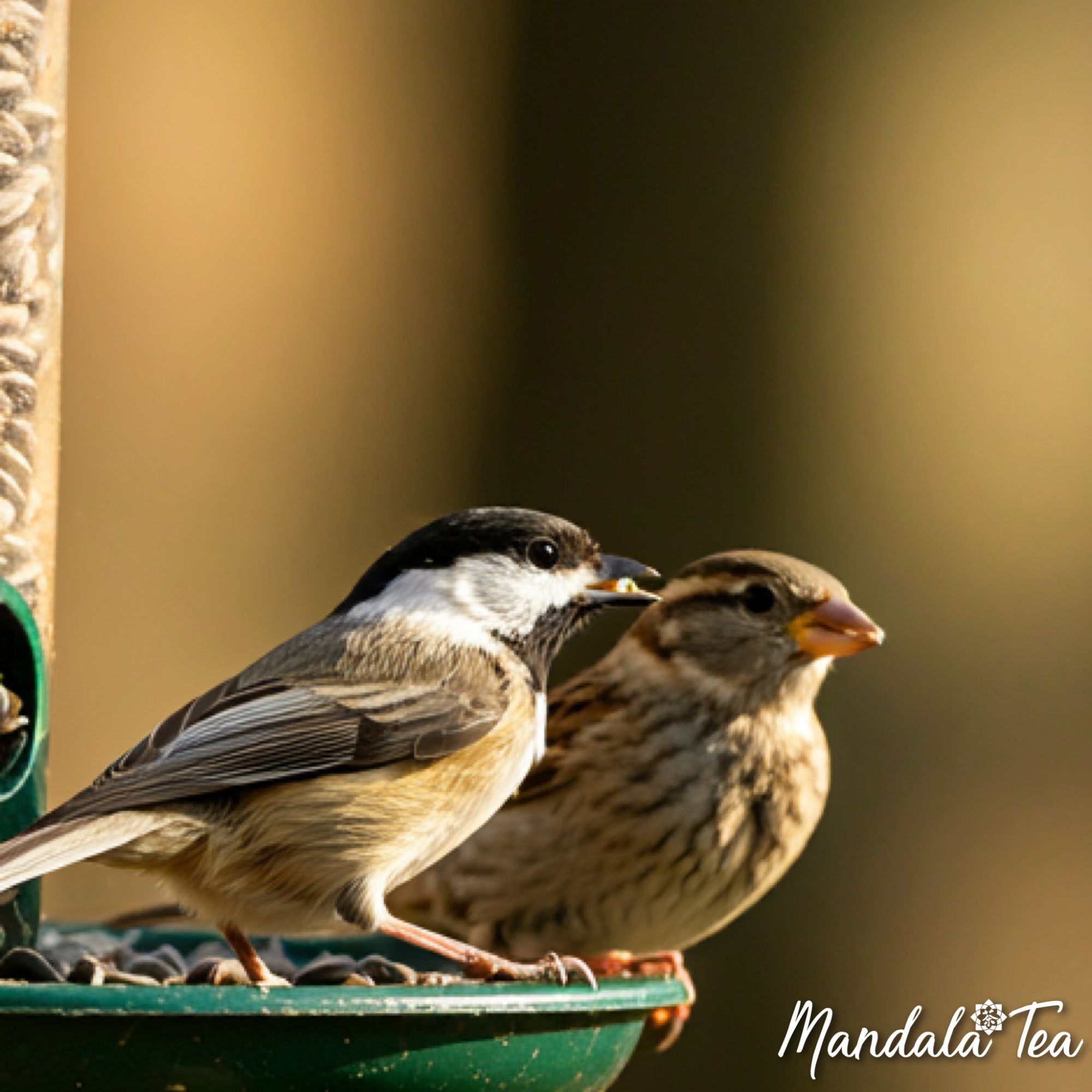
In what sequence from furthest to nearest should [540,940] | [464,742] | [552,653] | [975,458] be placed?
[975,458] < [540,940] < [552,653] < [464,742]

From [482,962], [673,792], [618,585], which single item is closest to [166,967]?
[482,962]

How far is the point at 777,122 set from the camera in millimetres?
6199

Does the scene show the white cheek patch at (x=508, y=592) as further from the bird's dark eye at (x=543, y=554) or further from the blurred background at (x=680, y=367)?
the blurred background at (x=680, y=367)

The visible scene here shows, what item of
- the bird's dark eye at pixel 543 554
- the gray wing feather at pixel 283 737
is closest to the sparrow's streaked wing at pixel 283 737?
the gray wing feather at pixel 283 737

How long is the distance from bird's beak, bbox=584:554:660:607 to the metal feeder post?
0.97 m

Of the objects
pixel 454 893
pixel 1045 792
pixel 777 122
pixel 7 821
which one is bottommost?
pixel 1045 792

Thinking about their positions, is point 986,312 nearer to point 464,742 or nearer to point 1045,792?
point 1045,792

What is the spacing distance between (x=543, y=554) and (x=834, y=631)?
1.12 meters

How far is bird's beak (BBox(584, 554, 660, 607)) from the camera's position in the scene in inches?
119

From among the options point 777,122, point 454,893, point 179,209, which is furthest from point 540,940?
point 179,209

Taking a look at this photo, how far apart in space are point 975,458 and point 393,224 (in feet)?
7.46

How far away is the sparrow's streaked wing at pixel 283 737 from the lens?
262 cm

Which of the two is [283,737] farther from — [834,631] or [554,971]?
[834,631]

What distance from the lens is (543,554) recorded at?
306 cm
